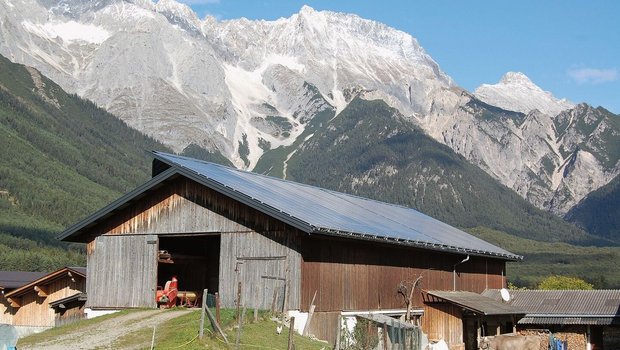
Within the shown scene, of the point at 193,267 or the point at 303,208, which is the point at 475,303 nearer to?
the point at 303,208

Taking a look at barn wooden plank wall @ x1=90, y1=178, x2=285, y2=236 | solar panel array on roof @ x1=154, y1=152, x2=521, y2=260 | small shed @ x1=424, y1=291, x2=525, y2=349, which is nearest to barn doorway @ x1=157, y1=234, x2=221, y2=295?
barn wooden plank wall @ x1=90, y1=178, x2=285, y2=236

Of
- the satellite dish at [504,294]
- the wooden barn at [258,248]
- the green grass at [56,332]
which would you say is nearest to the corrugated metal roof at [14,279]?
the wooden barn at [258,248]

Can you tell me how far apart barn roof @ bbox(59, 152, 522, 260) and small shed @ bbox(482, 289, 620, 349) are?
27.4 ft

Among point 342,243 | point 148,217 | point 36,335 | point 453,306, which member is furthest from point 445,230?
point 36,335

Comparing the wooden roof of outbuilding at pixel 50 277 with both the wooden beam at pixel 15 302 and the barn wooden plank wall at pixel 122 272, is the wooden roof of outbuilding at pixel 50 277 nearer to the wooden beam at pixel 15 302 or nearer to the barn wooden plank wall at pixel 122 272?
the wooden beam at pixel 15 302

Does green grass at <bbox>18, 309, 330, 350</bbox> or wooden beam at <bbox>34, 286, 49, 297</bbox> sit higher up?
wooden beam at <bbox>34, 286, 49, 297</bbox>

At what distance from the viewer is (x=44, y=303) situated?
4328cm

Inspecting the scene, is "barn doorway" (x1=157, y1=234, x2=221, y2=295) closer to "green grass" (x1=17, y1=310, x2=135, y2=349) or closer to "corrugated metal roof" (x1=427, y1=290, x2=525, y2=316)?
"green grass" (x1=17, y1=310, x2=135, y2=349)

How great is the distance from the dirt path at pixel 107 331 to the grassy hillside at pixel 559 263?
300 feet

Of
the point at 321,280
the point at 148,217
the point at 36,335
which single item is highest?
the point at 148,217

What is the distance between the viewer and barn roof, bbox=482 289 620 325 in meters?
48.7

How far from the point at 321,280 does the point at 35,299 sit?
20.5 meters

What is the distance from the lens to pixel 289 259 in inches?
1180

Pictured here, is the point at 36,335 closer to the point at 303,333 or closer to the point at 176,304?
the point at 176,304
